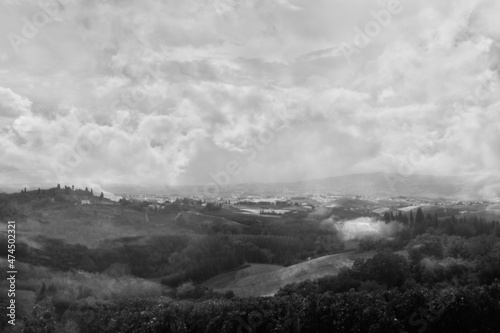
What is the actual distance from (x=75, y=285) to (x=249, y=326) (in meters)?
31.9

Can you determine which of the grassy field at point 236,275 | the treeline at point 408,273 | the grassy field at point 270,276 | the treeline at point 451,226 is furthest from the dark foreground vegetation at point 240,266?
the grassy field at point 270,276

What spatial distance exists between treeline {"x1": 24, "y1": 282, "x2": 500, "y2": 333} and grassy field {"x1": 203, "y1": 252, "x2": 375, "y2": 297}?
3059cm

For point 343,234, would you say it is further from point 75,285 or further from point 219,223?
point 75,285

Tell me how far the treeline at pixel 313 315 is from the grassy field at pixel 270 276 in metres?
30.6

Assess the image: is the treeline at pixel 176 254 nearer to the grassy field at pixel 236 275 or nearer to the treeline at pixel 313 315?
the grassy field at pixel 236 275

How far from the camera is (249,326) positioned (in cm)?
5491

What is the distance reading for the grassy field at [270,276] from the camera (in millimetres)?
92000

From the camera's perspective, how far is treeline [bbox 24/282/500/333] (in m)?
53.9

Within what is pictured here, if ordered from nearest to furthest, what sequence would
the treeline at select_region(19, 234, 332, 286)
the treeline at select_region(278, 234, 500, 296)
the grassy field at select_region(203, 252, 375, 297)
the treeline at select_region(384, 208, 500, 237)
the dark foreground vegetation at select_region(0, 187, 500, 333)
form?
the dark foreground vegetation at select_region(0, 187, 500, 333) → the treeline at select_region(278, 234, 500, 296) → the treeline at select_region(19, 234, 332, 286) → the grassy field at select_region(203, 252, 375, 297) → the treeline at select_region(384, 208, 500, 237)

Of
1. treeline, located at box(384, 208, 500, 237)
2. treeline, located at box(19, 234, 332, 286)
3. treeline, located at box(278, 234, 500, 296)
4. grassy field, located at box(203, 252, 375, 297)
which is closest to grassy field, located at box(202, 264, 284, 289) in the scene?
grassy field, located at box(203, 252, 375, 297)

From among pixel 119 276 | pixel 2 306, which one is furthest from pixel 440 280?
pixel 2 306

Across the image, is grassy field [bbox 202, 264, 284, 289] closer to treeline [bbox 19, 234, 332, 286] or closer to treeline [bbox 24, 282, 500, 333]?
treeline [bbox 19, 234, 332, 286]

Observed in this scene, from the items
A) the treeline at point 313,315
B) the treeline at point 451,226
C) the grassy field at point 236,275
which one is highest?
the treeline at point 451,226

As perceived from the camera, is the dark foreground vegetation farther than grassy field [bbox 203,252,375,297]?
No
